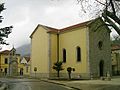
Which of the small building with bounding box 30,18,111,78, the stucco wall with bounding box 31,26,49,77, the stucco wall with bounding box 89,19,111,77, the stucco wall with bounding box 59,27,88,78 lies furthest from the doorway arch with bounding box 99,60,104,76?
the stucco wall with bounding box 31,26,49,77

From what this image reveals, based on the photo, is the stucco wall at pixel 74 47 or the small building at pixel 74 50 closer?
the small building at pixel 74 50

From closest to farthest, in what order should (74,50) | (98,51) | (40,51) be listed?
(98,51)
(74,50)
(40,51)

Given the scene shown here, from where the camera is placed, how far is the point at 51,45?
59469mm

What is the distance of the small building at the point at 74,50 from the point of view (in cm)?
5212

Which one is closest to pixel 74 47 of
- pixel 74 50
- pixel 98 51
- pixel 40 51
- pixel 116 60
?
pixel 74 50

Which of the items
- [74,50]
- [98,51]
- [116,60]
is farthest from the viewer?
[116,60]

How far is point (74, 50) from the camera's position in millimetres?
→ 55594

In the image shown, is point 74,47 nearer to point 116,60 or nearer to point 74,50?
point 74,50

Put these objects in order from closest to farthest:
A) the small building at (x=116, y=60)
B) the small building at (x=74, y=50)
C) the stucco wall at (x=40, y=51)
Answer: the small building at (x=74, y=50) < the stucco wall at (x=40, y=51) < the small building at (x=116, y=60)

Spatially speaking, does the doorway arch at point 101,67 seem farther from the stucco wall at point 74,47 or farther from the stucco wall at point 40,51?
the stucco wall at point 40,51

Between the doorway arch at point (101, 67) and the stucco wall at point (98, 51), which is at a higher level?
the stucco wall at point (98, 51)

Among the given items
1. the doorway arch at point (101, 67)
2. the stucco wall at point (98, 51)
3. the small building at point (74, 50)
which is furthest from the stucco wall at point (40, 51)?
the doorway arch at point (101, 67)

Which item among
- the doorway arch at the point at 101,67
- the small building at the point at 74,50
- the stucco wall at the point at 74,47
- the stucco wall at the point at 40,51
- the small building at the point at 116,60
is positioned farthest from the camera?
the small building at the point at 116,60

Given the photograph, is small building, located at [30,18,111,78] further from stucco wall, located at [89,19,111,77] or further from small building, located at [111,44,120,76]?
small building, located at [111,44,120,76]
